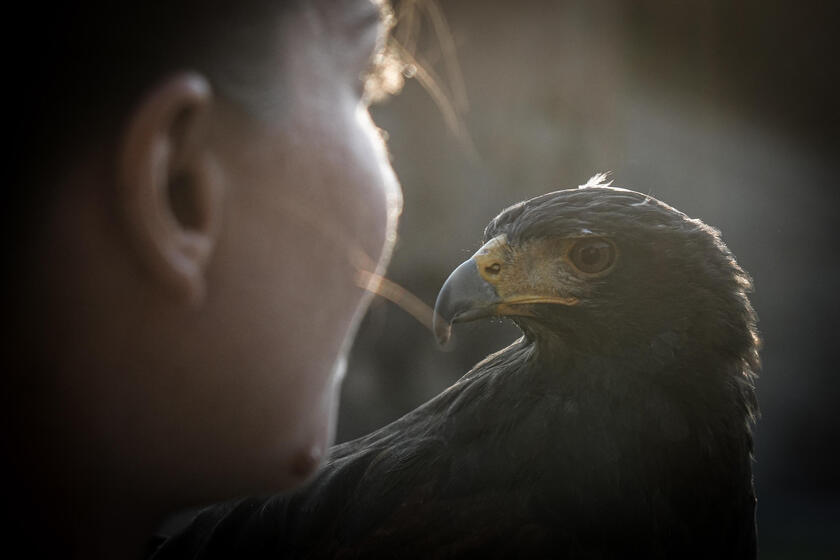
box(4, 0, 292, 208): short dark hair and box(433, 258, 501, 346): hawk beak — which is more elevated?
box(4, 0, 292, 208): short dark hair

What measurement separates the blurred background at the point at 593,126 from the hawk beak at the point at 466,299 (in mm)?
3559

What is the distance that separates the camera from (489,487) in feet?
4.80

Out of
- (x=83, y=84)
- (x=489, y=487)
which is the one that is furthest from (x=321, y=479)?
(x=83, y=84)

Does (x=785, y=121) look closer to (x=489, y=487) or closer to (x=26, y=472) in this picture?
(x=489, y=487)

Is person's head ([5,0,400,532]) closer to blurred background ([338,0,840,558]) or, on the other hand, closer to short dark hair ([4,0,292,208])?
short dark hair ([4,0,292,208])

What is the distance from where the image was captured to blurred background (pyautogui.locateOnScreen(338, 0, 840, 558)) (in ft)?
17.5

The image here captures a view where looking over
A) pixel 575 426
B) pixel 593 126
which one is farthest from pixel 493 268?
pixel 593 126

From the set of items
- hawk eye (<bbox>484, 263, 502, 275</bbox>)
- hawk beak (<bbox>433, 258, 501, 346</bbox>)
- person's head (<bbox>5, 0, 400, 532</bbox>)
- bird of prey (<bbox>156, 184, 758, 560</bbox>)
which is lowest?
bird of prey (<bbox>156, 184, 758, 560</bbox>)

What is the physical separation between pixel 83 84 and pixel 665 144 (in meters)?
5.40

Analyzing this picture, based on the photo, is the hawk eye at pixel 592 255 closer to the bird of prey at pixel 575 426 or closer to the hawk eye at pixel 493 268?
the bird of prey at pixel 575 426

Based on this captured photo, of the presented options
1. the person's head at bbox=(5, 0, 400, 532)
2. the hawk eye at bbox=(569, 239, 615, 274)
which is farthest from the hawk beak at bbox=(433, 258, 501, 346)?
the person's head at bbox=(5, 0, 400, 532)

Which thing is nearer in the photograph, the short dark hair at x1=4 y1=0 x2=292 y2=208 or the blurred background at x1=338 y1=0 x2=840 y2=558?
the short dark hair at x1=4 y1=0 x2=292 y2=208

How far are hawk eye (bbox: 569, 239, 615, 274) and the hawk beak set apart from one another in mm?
204

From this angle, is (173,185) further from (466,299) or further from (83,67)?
(466,299)
